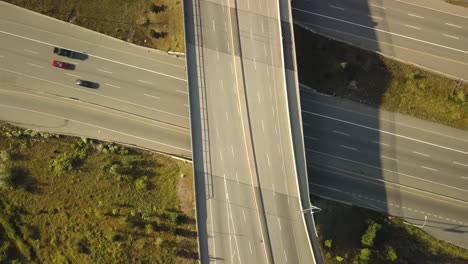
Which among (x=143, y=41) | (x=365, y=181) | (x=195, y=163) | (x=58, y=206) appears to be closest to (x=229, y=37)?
(x=143, y=41)

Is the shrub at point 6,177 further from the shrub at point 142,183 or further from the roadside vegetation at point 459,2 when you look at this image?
the roadside vegetation at point 459,2

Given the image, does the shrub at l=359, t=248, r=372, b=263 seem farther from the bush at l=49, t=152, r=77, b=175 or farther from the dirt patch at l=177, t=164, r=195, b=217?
the bush at l=49, t=152, r=77, b=175

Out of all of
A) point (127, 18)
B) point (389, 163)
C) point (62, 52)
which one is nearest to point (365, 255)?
point (389, 163)

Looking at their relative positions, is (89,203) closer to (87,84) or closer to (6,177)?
(6,177)

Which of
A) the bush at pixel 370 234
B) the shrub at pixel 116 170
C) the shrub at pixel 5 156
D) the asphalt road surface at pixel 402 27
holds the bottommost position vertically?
the bush at pixel 370 234

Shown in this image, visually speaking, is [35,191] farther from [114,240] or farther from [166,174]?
[166,174]

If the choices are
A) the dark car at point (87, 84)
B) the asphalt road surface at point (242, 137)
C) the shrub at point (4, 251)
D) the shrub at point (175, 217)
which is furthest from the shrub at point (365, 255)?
the shrub at point (4, 251)
